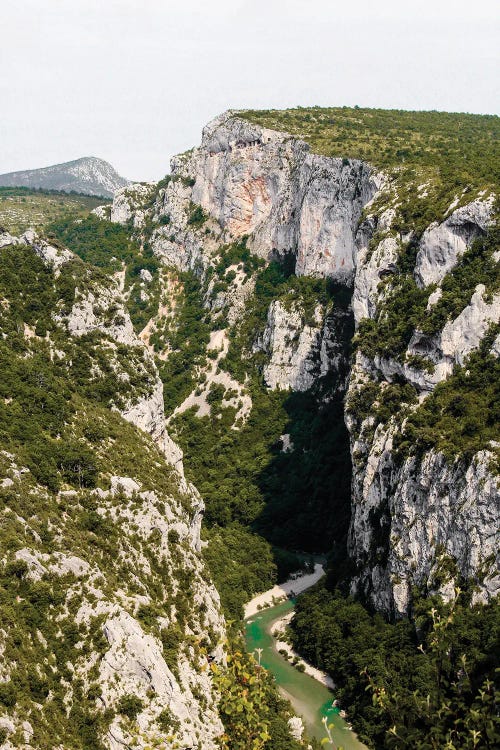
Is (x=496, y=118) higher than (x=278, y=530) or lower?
higher

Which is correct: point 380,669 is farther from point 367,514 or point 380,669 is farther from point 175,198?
point 175,198

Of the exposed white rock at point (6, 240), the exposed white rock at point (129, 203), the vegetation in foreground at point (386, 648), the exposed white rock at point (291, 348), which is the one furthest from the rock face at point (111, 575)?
the exposed white rock at point (129, 203)

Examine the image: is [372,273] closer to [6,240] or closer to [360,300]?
[360,300]

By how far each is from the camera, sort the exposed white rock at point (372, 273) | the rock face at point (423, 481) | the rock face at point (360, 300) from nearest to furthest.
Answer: the rock face at point (423, 481)
the rock face at point (360, 300)
the exposed white rock at point (372, 273)

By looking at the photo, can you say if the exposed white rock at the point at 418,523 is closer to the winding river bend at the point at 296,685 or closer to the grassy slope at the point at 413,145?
the winding river bend at the point at 296,685

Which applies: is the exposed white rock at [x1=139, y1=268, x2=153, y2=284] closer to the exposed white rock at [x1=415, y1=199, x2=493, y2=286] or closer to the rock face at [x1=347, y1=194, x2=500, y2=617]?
the rock face at [x1=347, y1=194, x2=500, y2=617]

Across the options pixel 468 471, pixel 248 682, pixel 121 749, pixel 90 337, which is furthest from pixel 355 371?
pixel 248 682
